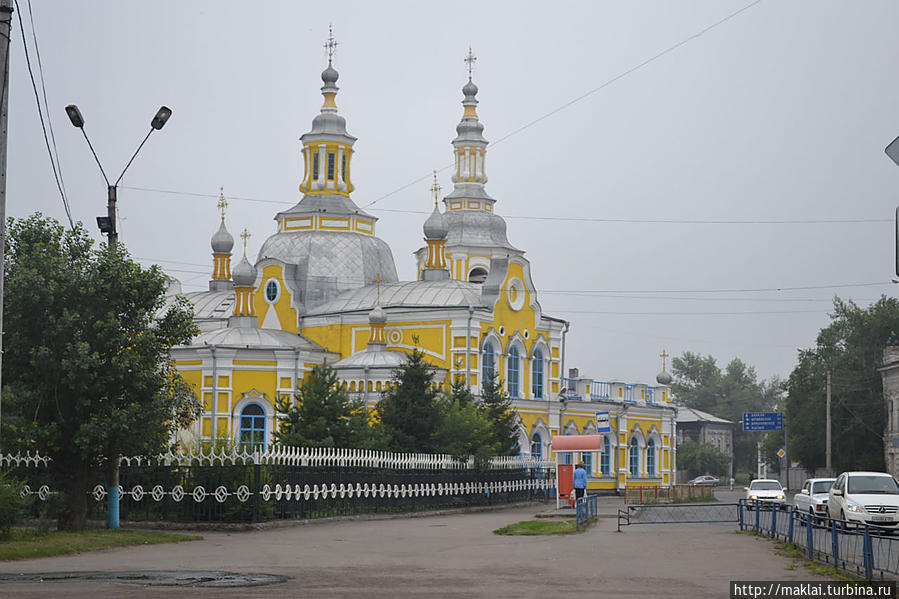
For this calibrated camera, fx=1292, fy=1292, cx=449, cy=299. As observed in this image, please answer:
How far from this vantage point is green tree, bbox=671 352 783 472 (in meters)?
131

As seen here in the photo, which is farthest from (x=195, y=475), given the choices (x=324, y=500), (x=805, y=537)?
(x=805, y=537)

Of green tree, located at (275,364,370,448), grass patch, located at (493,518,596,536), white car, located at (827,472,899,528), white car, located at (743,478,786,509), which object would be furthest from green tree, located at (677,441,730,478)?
white car, located at (827,472,899,528)

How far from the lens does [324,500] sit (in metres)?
28.0

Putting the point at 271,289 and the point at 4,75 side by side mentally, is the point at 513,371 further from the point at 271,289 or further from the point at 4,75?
the point at 4,75

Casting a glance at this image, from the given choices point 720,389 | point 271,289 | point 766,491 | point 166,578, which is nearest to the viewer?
point 166,578

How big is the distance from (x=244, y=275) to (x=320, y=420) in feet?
99.8

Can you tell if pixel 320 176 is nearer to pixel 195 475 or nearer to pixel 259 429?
pixel 259 429

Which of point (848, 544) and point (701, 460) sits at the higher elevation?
point (848, 544)

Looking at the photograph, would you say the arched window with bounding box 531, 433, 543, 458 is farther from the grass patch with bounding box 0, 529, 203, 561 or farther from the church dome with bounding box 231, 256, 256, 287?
the grass patch with bounding box 0, 529, 203, 561

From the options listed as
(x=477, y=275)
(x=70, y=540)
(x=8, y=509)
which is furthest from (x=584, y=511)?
(x=477, y=275)

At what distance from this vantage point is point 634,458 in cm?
6969

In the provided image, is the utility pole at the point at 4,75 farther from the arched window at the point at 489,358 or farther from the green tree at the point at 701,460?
the green tree at the point at 701,460

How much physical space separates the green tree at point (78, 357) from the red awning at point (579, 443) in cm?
1609

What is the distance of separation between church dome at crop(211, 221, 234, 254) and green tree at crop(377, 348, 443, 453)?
32.0 metres
